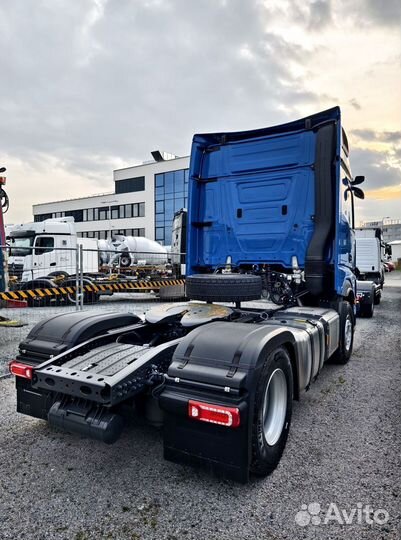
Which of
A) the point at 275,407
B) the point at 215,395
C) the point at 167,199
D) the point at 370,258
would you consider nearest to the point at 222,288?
the point at 275,407

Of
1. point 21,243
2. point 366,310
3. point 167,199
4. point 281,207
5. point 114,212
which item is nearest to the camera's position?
point 281,207

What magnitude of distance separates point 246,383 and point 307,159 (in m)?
3.76

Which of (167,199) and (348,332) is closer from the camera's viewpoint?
(348,332)

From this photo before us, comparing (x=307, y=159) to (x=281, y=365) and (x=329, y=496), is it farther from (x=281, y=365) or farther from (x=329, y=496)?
(x=329, y=496)

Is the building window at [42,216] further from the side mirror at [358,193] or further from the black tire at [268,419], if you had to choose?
the black tire at [268,419]

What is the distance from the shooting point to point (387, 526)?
2.12 metres

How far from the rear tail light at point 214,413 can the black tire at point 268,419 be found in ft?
0.73

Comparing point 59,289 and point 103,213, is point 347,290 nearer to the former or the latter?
point 59,289

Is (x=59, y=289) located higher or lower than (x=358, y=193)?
lower

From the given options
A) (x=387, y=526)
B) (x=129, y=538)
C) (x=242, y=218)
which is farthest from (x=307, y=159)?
(x=129, y=538)

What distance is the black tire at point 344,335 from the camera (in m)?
5.23

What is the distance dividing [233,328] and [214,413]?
696mm

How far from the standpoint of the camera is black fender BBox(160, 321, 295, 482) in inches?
88.0

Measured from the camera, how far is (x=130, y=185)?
47125 millimetres
